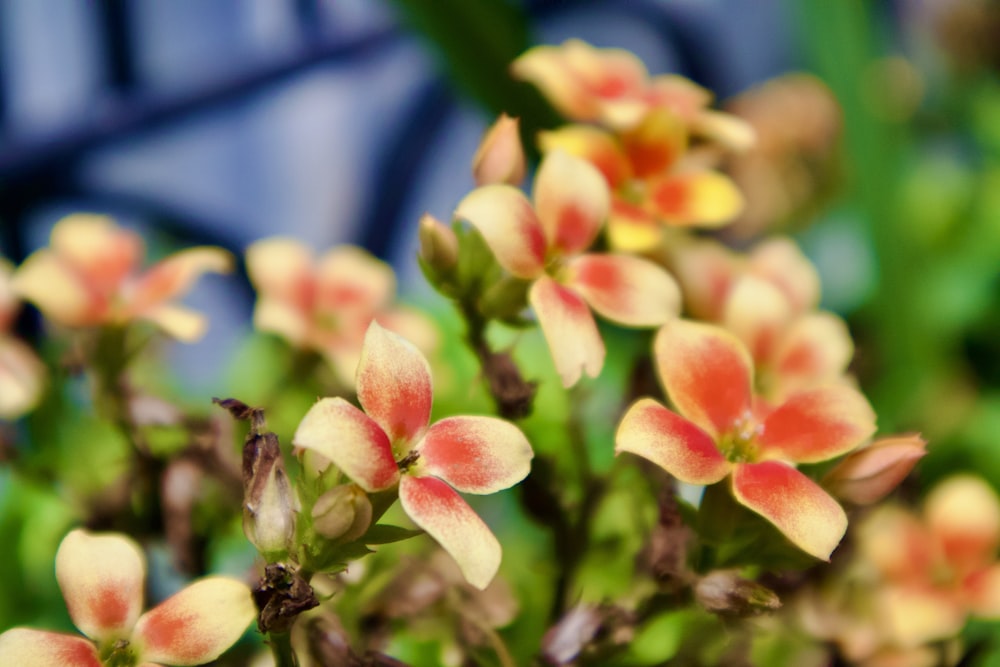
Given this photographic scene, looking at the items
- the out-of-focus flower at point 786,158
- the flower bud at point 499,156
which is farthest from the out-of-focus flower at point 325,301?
the out-of-focus flower at point 786,158

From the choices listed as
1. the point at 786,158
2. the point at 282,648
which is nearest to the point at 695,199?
the point at 282,648

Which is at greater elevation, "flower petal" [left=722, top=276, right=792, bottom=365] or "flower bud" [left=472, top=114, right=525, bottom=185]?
"flower bud" [left=472, top=114, right=525, bottom=185]

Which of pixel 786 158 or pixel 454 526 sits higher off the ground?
pixel 454 526

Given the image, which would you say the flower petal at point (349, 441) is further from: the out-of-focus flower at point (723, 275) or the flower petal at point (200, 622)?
the out-of-focus flower at point (723, 275)

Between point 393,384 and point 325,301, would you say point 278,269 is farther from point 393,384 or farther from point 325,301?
point 393,384

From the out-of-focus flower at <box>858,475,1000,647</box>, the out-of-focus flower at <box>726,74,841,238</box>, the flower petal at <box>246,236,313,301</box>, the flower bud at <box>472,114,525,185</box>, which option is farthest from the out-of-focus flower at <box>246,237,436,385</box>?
the out-of-focus flower at <box>726,74,841,238</box>

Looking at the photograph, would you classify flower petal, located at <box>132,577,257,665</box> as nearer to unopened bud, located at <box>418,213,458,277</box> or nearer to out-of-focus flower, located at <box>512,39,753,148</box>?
unopened bud, located at <box>418,213,458,277</box>
